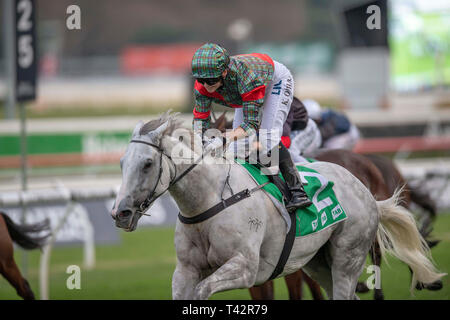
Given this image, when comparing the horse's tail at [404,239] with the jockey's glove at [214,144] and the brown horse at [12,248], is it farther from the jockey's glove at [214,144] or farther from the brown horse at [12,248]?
the brown horse at [12,248]

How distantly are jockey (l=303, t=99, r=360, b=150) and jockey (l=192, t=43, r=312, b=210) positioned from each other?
2.82 metres

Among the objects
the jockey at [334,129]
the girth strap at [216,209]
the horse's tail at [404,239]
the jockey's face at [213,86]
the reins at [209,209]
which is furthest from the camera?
the jockey at [334,129]

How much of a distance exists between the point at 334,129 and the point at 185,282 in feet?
13.6

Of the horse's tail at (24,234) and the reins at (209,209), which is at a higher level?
the reins at (209,209)

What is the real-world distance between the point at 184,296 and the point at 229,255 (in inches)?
13.0

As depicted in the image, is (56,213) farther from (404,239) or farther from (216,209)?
(216,209)

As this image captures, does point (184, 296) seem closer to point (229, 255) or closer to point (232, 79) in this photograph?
point (229, 255)

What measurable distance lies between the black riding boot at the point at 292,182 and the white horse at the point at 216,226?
0.14m

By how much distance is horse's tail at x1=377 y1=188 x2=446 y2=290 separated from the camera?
201 inches

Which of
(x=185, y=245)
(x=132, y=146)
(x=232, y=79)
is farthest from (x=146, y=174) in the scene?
(x=232, y=79)

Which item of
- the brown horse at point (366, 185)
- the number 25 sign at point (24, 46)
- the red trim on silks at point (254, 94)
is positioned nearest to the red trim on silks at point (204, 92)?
the red trim on silks at point (254, 94)

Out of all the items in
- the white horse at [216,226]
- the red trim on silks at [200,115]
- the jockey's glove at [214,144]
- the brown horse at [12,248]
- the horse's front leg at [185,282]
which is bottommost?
the brown horse at [12,248]

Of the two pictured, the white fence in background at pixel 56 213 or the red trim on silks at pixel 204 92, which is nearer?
the red trim on silks at pixel 204 92

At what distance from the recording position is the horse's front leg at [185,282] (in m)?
4.06
